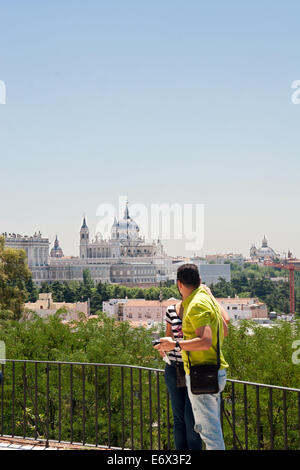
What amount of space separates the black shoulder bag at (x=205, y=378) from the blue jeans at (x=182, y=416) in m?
0.32

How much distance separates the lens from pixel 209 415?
3.72 meters

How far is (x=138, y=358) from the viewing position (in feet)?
44.7

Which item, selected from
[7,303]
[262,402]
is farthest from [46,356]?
[7,303]

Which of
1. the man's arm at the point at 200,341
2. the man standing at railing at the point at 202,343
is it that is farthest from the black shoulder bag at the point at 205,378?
the man's arm at the point at 200,341

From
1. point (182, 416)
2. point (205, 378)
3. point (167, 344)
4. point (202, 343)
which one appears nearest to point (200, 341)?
point (202, 343)

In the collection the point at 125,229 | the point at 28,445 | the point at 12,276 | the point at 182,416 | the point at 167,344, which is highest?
the point at 125,229

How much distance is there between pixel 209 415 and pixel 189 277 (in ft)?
2.61

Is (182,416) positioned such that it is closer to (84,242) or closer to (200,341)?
(200,341)

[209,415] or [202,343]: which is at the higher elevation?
[202,343]

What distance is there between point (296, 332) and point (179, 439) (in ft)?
36.2

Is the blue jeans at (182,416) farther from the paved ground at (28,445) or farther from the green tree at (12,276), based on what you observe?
the green tree at (12,276)

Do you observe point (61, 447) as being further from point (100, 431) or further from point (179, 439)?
point (100, 431)

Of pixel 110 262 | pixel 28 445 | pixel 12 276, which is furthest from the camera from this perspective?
pixel 110 262

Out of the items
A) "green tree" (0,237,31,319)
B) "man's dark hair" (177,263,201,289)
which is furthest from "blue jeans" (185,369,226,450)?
"green tree" (0,237,31,319)
